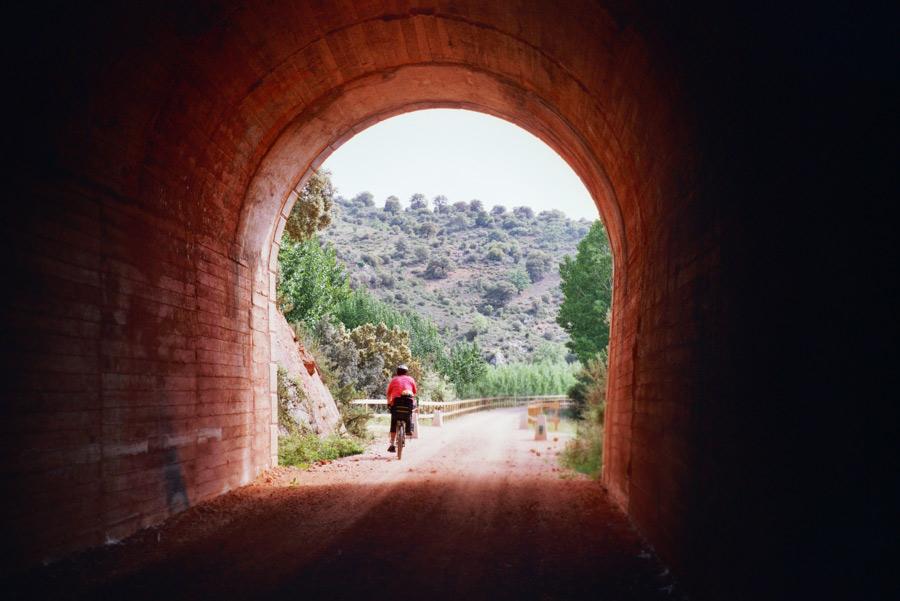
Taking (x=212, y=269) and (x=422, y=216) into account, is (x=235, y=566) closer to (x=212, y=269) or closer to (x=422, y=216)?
(x=212, y=269)

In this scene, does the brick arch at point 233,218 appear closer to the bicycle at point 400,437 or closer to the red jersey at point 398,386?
the red jersey at point 398,386

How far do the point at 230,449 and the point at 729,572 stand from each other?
256 inches

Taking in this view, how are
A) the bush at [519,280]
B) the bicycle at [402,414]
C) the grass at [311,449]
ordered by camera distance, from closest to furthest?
1. the grass at [311,449]
2. the bicycle at [402,414]
3. the bush at [519,280]

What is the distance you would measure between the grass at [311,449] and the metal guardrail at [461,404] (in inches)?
212

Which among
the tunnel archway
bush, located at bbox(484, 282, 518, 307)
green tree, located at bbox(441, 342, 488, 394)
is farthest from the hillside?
the tunnel archway

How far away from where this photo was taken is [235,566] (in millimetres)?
5117

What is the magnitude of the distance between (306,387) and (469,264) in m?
97.8

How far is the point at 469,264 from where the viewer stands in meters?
112

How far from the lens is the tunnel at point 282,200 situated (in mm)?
3115

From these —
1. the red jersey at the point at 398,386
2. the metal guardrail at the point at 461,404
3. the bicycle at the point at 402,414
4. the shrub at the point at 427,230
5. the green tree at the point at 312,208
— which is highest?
the shrub at the point at 427,230

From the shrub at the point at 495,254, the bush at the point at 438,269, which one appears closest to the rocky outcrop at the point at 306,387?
the bush at the point at 438,269

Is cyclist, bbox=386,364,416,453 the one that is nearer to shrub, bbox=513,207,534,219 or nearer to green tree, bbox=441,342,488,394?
Result: green tree, bbox=441,342,488,394

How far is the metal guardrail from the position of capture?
25.1 m

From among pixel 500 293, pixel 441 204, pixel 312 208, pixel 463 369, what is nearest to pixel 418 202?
pixel 441 204
